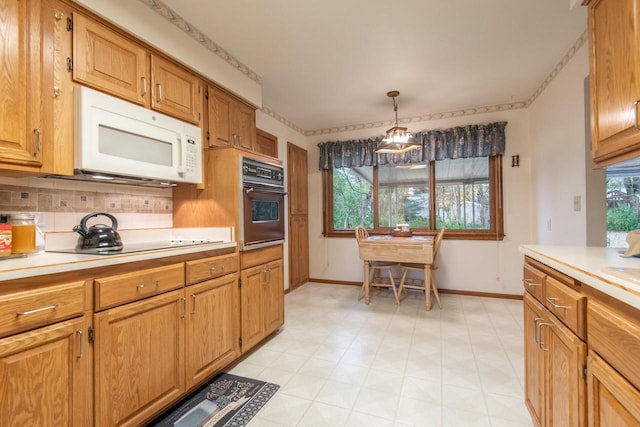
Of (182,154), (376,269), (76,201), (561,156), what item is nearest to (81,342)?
(76,201)

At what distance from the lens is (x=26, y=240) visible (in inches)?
54.2

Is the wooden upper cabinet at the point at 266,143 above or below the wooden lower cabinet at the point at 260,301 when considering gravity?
above

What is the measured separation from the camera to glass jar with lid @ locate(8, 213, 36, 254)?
134 centimetres

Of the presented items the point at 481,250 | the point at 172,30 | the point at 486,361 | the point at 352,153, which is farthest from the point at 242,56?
the point at 481,250

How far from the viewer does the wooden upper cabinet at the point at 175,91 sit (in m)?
1.87

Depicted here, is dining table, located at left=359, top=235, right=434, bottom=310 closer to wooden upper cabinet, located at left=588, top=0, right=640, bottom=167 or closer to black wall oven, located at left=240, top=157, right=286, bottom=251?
black wall oven, located at left=240, top=157, right=286, bottom=251

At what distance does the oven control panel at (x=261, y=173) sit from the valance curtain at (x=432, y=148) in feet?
6.38

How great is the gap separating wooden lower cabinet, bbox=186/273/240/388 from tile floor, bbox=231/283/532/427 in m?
0.24

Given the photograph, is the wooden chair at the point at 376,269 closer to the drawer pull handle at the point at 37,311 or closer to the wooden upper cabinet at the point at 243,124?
the wooden upper cabinet at the point at 243,124

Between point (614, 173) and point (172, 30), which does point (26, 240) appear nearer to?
point (172, 30)

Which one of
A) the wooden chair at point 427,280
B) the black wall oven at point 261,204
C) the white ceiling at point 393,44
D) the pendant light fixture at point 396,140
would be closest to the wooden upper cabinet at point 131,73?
the white ceiling at point 393,44

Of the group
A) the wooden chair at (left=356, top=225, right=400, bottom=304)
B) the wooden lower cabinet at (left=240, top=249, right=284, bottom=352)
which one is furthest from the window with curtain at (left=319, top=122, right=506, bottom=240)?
the wooden lower cabinet at (left=240, top=249, right=284, bottom=352)

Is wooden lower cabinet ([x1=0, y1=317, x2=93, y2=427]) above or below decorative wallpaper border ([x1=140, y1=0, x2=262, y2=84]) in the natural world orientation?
below

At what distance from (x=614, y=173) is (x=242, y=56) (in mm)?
3092
